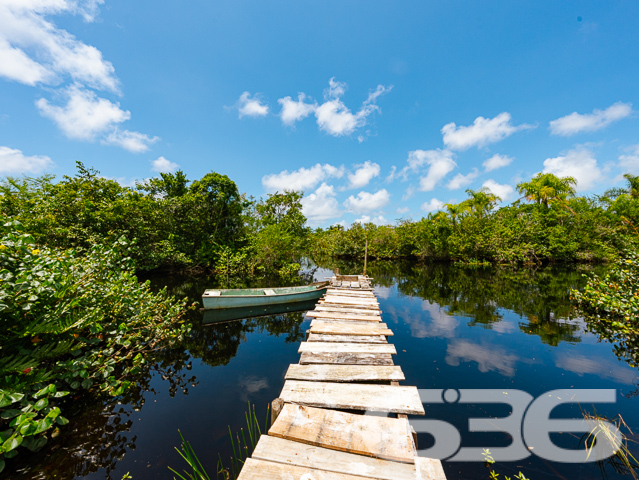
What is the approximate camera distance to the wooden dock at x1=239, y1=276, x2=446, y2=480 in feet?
7.63

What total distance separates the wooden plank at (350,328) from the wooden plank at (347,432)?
2.76m

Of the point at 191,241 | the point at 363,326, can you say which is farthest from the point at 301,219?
the point at 363,326

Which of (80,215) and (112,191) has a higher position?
(112,191)

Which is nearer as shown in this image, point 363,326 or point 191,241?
point 363,326

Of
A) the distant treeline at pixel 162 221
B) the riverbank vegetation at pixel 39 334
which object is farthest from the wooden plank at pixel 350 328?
the distant treeline at pixel 162 221

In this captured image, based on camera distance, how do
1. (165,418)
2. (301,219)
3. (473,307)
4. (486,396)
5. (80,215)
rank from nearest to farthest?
1. (165,418)
2. (486,396)
3. (473,307)
4. (80,215)
5. (301,219)

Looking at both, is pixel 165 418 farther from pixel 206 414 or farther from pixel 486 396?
pixel 486 396

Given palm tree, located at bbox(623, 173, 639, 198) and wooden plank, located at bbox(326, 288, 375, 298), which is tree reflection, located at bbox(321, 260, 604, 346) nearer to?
wooden plank, located at bbox(326, 288, 375, 298)

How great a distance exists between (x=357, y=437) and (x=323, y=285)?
34.2ft

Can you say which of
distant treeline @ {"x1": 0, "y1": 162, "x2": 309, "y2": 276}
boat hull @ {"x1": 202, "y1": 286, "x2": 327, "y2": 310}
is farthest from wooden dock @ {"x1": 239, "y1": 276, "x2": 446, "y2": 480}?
distant treeline @ {"x1": 0, "y1": 162, "x2": 309, "y2": 276}

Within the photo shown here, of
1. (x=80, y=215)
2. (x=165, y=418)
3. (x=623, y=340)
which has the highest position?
(x=80, y=215)

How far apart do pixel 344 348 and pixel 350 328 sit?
1.20 meters

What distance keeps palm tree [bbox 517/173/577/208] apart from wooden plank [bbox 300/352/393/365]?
39.1m

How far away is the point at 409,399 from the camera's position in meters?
3.39
